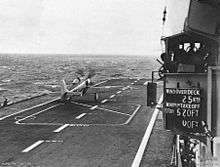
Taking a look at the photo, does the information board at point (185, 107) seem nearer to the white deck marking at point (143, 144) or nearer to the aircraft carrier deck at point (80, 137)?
the white deck marking at point (143, 144)

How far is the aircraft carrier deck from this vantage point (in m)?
12.4

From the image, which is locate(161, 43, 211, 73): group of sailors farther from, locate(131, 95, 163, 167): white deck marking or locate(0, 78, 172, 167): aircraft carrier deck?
locate(0, 78, 172, 167): aircraft carrier deck

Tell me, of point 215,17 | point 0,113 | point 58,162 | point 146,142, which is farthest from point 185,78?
point 0,113

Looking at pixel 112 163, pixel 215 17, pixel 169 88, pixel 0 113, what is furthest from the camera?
pixel 0 113

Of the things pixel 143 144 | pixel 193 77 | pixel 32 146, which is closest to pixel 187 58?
pixel 193 77

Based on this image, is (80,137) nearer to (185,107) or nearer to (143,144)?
(143,144)

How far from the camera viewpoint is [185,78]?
8.40m

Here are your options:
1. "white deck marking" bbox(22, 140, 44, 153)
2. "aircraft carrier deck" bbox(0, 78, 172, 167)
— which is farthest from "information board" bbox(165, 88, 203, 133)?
"white deck marking" bbox(22, 140, 44, 153)

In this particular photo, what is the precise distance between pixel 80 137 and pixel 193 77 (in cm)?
902

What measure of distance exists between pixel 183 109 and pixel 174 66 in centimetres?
125

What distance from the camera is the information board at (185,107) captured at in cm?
817

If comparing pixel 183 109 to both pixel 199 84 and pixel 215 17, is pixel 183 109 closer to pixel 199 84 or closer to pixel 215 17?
pixel 199 84

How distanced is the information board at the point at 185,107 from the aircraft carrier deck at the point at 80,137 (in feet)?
11.7

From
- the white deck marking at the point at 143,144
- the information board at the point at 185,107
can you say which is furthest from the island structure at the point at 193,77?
the white deck marking at the point at 143,144
